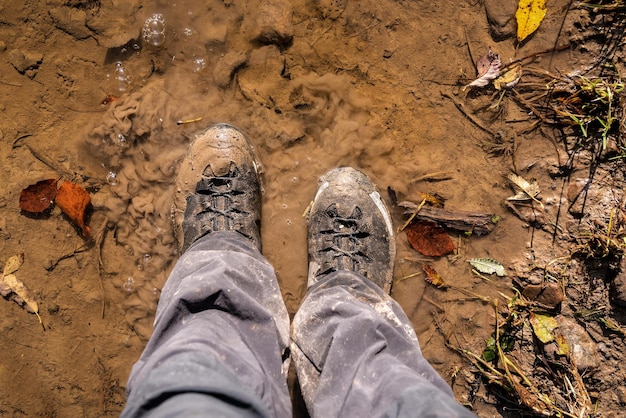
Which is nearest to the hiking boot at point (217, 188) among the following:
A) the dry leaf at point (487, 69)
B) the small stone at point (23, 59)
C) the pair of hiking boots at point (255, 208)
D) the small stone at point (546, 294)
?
the pair of hiking boots at point (255, 208)

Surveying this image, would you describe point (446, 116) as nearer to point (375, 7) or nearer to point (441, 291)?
point (375, 7)

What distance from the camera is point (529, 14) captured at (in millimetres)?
2066

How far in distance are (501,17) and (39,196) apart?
2384 millimetres

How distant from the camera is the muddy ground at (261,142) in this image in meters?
2.12

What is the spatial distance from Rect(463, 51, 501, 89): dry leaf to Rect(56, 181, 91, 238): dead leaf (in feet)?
6.48

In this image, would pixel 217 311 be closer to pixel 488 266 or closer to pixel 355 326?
pixel 355 326

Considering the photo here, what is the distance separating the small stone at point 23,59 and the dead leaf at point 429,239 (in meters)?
2.01

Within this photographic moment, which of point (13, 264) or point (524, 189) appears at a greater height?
point (524, 189)

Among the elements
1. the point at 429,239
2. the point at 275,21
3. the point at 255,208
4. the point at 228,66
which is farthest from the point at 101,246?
the point at 429,239

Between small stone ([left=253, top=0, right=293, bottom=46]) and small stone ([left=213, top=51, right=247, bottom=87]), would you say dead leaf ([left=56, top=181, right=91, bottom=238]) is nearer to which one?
small stone ([left=213, top=51, right=247, bottom=87])

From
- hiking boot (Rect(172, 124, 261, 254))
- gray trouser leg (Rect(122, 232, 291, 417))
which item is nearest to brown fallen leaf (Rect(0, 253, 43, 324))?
hiking boot (Rect(172, 124, 261, 254))

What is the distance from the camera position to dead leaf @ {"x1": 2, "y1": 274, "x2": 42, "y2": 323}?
2.21 m

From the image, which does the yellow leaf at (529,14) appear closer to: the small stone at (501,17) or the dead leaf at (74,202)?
the small stone at (501,17)

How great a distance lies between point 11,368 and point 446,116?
2.46 m
